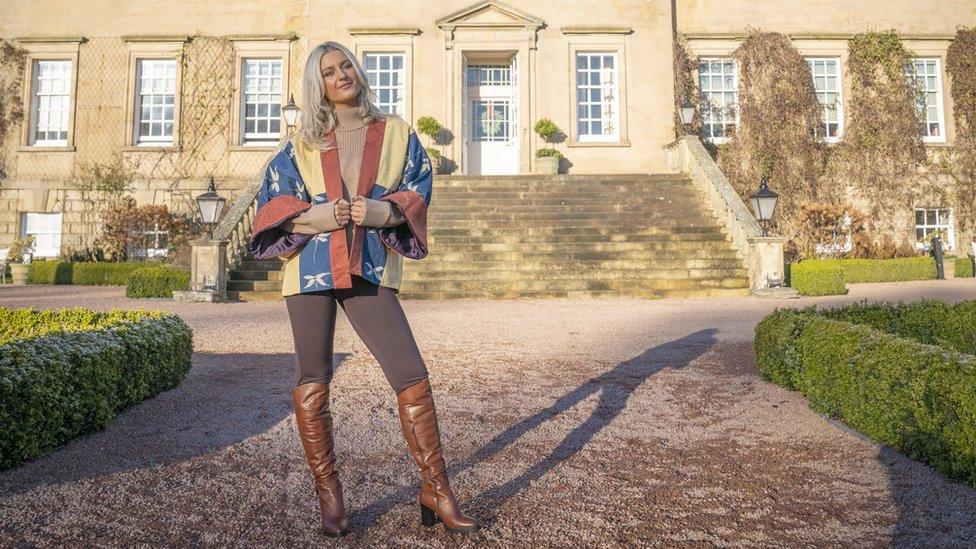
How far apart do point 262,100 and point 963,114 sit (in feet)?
65.0

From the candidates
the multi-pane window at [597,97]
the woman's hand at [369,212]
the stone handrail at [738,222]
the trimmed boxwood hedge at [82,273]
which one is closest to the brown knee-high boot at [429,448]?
the woman's hand at [369,212]

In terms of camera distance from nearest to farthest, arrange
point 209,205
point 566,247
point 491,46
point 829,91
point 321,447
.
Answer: point 321,447 → point 209,205 → point 566,247 → point 491,46 → point 829,91

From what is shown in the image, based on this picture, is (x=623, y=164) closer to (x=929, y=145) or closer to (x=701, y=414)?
(x=929, y=145)

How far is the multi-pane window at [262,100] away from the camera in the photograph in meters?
17.1

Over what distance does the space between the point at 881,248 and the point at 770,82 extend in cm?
548

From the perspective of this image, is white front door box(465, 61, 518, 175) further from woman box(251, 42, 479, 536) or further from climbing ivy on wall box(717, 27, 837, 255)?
woman box(251, 42, 479, 536)

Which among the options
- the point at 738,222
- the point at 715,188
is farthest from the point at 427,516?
the point at 715,188

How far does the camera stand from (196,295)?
32.1ft

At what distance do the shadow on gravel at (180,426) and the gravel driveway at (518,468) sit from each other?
2 centimetres

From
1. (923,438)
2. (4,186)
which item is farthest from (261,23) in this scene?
(923,438)

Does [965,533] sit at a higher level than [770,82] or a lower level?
lower

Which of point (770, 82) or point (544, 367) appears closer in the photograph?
point (544, 367)

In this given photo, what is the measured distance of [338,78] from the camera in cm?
226

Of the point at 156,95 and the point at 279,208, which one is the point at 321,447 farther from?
the point at 156,95
